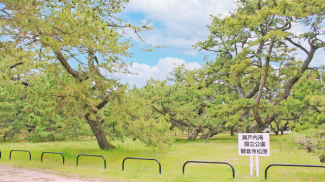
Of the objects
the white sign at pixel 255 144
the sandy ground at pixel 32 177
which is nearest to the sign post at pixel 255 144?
the white sign at pixel 255 144

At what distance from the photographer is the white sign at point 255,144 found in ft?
27.2

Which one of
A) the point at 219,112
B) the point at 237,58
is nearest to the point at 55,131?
the point at 219,112

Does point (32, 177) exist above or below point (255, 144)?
below

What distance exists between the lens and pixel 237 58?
2522 centimetres

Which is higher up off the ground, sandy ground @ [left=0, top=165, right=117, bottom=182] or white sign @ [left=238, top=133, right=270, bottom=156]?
white sign @ [left=238, top=133, right=270, bottom=156]

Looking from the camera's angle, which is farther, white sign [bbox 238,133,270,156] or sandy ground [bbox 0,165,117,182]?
white sign [bbox 238,133,270,156]

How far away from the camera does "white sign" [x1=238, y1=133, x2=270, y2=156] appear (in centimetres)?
828

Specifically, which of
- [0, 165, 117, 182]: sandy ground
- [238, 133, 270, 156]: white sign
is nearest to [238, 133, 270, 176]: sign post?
[238, 133, 270, 156]: white sign

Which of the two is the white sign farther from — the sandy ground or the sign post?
the sandy ground

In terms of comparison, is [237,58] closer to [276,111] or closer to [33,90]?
[276,111]

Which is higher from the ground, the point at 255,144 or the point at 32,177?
the point at 255,144

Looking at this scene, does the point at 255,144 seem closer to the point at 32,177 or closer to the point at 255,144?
the point at 255,144

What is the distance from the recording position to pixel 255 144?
844 centimetres

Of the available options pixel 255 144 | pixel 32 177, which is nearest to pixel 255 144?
pixel 255 144
